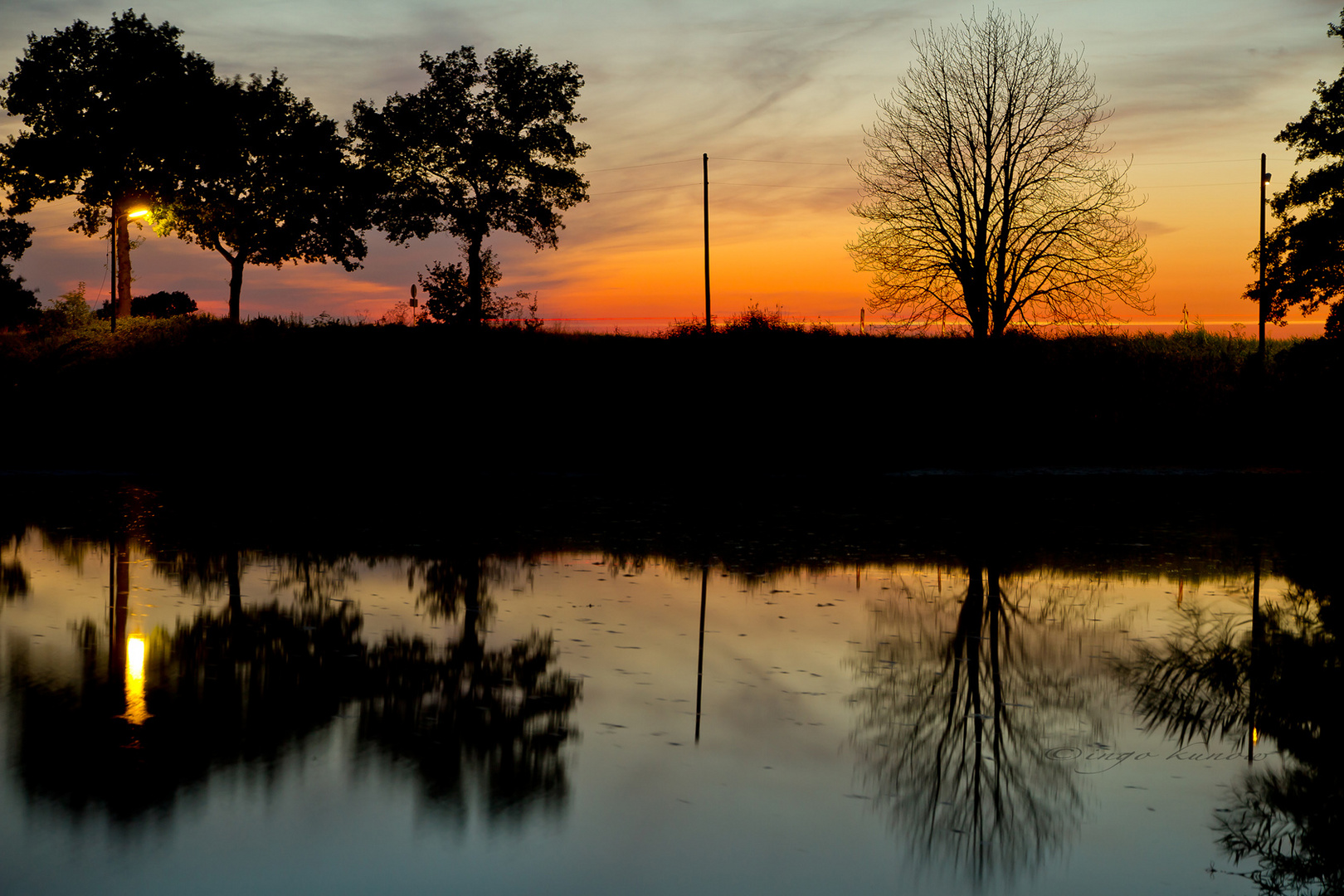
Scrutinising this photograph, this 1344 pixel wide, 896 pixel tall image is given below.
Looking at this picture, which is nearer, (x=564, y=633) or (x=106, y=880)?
(x=106, y=880)

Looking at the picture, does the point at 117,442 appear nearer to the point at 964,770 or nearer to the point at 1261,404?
the point at 964,770

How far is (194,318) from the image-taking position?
4512 cm

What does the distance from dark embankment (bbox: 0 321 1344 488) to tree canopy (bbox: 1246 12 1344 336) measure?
1.83m

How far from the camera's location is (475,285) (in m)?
61.2

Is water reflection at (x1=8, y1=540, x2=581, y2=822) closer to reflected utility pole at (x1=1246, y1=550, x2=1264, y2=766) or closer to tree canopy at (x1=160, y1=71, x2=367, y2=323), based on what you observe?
reflected utility pole at (x1=1246, y1=550, x2=1264, y2=766)

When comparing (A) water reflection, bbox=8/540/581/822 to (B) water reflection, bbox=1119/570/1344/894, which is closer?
(B) water reflection, bbox=1119/570/1344/894

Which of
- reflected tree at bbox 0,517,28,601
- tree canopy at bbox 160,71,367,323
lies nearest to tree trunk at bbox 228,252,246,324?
tree canopy at bbox 160,71,367,323

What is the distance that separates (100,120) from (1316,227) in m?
58.5

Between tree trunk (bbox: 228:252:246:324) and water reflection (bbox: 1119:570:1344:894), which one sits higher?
tree trunk (bbox: 228:252:246:324)

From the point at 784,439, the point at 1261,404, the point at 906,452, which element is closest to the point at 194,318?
the point at 784,439

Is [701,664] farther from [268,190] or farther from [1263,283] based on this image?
[268,190]

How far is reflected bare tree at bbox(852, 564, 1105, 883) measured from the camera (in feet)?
21.5

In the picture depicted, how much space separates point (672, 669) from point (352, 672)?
2.79m

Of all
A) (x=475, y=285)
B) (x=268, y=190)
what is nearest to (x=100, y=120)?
(x=268, y=190)
